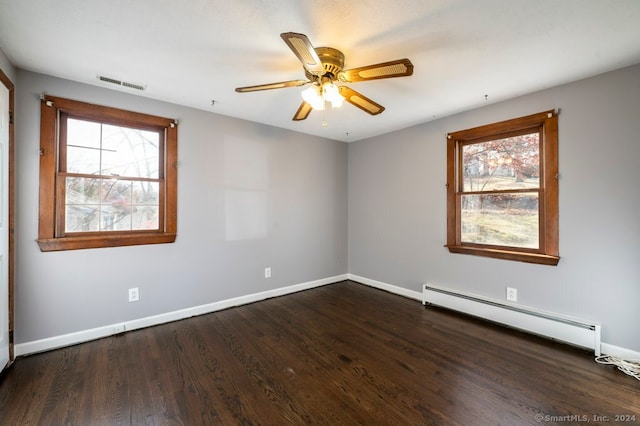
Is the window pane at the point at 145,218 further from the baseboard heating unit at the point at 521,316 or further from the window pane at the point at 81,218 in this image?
the baseboard heating unit at the point at 521,316

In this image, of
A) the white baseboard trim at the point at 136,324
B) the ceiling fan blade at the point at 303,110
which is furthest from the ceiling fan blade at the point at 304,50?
the white baseboard trim at the point at 136,324

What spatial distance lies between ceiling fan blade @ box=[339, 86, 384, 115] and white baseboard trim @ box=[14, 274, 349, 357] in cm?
269

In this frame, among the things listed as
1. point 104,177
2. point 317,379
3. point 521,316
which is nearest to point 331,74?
point 317,379

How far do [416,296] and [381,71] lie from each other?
2.98 metres

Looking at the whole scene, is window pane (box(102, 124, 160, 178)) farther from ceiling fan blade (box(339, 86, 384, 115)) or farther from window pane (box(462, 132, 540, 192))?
window pane (box(462, 132, 540, 192))

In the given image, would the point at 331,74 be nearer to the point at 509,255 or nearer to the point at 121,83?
the point at 121,83

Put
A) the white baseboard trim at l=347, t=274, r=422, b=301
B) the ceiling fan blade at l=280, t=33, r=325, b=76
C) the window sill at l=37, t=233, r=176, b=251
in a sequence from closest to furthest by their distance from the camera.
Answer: the ceiling fan blade at l=280, t=33, r=325, b=76, the window sill at l=37, t=233, r=176, b=251, the white baseboard trim at l=347, t=274, r=422, b=301

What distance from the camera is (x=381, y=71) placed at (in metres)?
1.73

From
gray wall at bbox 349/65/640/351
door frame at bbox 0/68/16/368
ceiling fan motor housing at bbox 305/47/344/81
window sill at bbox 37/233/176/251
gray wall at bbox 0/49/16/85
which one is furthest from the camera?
window sill at bbox 37/233/176/251

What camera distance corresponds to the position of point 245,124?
3.51 m

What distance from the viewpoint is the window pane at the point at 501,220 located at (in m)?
2.79

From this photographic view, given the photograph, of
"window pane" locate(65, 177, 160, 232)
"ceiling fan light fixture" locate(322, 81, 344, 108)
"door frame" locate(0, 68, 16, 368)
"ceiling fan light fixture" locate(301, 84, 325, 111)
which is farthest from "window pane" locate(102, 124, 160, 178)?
"ceiling fan light fixture" locate(322, 81, 344, 108)

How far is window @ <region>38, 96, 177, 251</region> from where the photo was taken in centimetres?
236

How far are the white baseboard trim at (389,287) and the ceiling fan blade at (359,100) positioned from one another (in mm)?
2548
